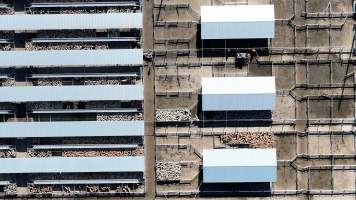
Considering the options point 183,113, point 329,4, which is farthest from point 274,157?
point 329,4

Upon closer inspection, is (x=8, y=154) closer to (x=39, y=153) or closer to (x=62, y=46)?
(x=39, y=153)

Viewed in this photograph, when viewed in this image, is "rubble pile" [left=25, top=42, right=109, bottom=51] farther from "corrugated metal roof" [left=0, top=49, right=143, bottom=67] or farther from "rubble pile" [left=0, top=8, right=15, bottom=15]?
"rubble pile" [left=0, top=8, right=15, bottom=15]

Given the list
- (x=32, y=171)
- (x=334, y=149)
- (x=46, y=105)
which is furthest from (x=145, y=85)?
(x=334, y=149)

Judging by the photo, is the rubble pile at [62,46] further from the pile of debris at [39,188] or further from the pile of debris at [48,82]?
the pile of debris at [39,188]

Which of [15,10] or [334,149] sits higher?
[15,10]

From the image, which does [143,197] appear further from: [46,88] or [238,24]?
[238,24]

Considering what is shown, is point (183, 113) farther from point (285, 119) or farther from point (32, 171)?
point (32, 171)

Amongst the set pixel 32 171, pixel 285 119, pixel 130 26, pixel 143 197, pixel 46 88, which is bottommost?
pixel 143 197
